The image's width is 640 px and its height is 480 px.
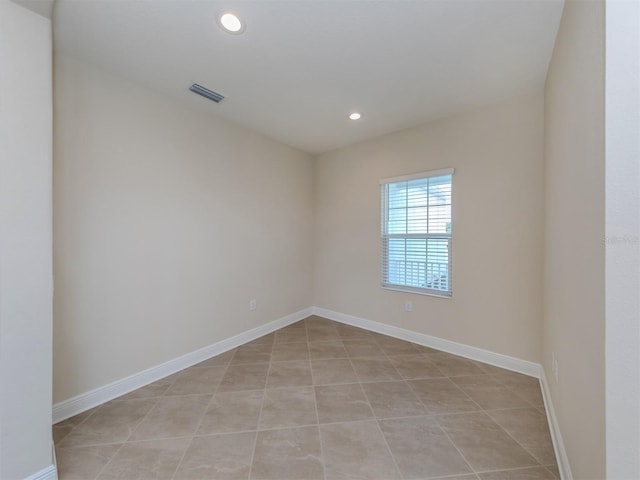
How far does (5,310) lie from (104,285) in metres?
0.85

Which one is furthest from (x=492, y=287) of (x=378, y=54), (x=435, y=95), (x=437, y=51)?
(x=378, y=54)

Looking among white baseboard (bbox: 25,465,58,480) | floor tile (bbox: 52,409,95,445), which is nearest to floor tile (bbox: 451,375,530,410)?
white baseboard (bbox: 25,465,58,480)

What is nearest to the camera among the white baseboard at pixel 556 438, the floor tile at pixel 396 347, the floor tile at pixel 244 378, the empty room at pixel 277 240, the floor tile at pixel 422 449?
the empty room at pixel 277 240

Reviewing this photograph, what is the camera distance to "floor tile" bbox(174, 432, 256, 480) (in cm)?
136

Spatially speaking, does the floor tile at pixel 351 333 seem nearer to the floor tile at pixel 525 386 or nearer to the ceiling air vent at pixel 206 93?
the floor tile at pixel 525 386

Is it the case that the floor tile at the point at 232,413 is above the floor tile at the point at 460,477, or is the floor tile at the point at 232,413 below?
below

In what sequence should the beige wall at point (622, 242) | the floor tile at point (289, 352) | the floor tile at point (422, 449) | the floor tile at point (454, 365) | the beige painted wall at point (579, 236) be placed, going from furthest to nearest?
1. the floor tile at point (289, 352)
2. the floor tile at point (454, 365)
3. the floor tile at point (422, 449)
4. the beige painted wall at point (579, 236)
5. the beige wall at point (622, 242)

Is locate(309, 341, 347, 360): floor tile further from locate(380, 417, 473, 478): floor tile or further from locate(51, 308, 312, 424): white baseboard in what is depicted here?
locate(380, 417, 473, 478): floor tile

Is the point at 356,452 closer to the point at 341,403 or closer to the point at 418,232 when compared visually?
the point at 341,403

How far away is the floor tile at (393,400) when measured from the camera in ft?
6.08

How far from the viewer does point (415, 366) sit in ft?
8.22

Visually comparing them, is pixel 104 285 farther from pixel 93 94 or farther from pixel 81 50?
pixel 81 50

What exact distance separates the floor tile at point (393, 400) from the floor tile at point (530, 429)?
1.68 ft

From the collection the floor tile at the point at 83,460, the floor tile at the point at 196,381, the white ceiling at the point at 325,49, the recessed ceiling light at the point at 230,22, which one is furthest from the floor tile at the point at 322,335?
the recessed ceiling light at the point at 230,22
